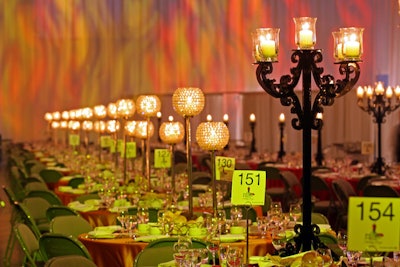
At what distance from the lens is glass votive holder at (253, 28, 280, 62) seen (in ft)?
19.2

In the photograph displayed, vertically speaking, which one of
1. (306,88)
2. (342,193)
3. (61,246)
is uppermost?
(306,88)

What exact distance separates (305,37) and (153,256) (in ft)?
5.54

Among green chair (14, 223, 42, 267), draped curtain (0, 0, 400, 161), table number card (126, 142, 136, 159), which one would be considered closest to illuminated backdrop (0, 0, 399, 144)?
draped curtain (0, 0, 400, 161)

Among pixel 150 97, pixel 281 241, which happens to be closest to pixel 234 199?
pixel 281 241

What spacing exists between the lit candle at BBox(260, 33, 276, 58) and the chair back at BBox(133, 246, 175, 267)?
55.0 inches

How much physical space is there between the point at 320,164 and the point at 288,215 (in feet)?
26.6

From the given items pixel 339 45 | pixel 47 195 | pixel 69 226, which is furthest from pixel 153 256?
pixel 47 195

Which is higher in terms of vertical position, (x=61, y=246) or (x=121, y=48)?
(x=121, y=48)

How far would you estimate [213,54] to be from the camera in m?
24.6

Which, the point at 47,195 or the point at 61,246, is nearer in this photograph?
the point at 61,246

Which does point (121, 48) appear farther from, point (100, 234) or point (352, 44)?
point (352, 44)

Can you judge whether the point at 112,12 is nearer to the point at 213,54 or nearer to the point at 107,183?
the point at 213,54

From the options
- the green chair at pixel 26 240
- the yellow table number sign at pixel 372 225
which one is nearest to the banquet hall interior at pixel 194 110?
the green chair at pixel 26 240

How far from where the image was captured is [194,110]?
793cm
